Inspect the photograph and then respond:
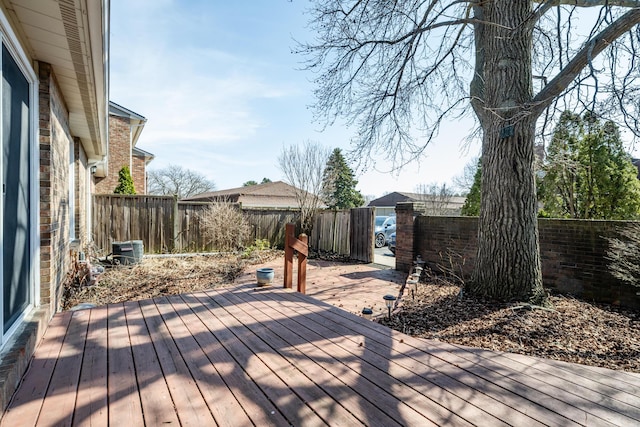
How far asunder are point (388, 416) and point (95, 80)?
13.3 ft

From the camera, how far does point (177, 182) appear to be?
34.8 meters

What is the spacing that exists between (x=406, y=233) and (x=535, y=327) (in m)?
4.10

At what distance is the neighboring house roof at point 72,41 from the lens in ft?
6.88

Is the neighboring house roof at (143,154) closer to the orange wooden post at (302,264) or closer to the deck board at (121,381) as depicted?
the orange wooden post at (302,264)

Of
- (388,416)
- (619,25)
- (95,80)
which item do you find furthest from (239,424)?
(619,25)

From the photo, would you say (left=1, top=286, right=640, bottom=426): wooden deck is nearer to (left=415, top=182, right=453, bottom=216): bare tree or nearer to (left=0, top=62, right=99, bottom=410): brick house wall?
(left=0, top=62, right=99, bottom=410): brick house wall

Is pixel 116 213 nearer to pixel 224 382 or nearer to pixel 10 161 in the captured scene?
pixel 10 161

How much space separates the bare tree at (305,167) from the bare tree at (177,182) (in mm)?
24475

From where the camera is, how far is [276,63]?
6602mm

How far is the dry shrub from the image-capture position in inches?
364

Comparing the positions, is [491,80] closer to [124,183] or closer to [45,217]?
[45,217]

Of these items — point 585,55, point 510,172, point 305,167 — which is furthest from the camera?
point 305,167

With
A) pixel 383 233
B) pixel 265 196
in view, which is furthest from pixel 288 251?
pixel 265 196

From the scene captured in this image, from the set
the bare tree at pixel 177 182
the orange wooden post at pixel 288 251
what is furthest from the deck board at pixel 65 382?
the bare tree at pixel 177 182
